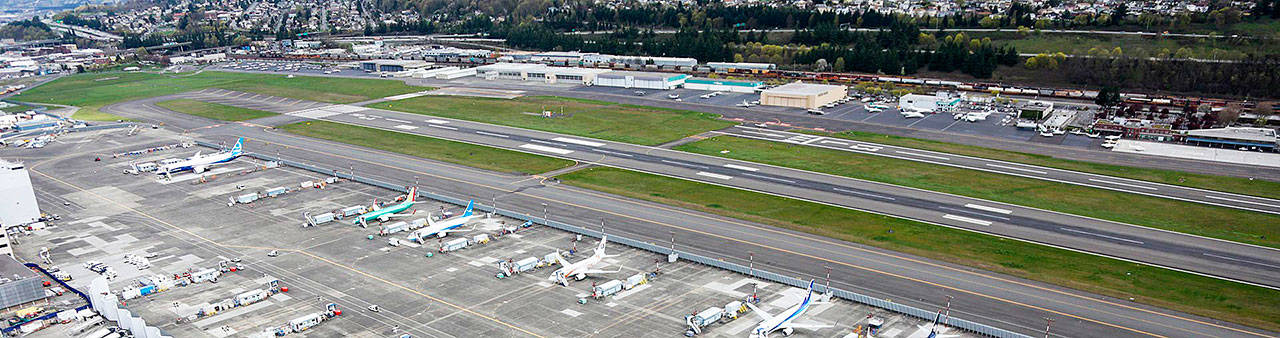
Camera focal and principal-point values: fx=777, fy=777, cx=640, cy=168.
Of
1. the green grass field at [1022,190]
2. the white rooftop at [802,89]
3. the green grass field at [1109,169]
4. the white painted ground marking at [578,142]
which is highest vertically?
the white rooftop at [802,89]

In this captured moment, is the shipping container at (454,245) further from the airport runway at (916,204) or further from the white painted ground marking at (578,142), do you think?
the white painted ground marking at (578,142)

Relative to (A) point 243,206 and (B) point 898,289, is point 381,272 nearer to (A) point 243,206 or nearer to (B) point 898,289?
(A) point 243,206

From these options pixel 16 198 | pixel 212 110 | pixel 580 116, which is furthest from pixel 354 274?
pixel 212 110

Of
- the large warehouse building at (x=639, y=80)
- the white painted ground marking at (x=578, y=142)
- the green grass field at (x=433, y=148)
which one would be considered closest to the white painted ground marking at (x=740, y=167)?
the green grass field at (x=433, y=148)

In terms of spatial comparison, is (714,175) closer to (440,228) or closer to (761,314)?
(440,228)

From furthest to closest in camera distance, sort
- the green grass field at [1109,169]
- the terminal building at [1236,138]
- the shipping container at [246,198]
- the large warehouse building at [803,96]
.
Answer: the large warehouse building at [803,96] < the terminal building at [1236,138] < the green grass field at [1109,169] < the shipping container at [246,198]

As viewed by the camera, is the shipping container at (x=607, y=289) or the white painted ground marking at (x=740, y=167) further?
the white painted ground marking at (x=740, y=167)

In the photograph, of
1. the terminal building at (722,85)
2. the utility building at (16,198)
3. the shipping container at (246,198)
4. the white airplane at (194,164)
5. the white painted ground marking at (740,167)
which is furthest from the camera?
the terminal building at (722,85)
